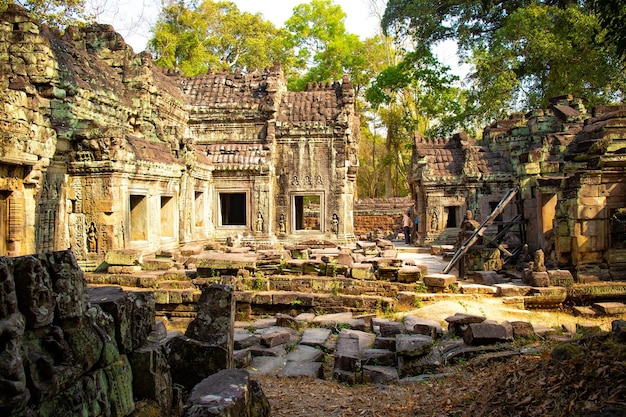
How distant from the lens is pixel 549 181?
11.6 m

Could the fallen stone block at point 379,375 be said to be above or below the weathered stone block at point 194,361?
below

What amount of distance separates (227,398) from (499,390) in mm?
2587

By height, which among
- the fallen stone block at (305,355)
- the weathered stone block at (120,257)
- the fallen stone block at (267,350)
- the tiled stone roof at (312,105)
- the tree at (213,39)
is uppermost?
the tree at (213,39)

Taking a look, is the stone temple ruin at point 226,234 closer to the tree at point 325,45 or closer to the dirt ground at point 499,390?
the dirt ground at point 499,390

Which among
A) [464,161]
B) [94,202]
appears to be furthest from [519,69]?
[94,202]

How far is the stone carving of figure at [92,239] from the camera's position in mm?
10539

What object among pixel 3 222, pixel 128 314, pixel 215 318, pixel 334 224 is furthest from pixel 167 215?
pixel 128 314

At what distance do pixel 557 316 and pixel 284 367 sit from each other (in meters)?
5.69

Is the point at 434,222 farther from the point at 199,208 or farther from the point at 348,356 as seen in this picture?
the point at 348,356

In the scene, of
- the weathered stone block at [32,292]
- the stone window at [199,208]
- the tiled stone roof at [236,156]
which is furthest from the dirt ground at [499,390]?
the tiled stone roof at [236,156]

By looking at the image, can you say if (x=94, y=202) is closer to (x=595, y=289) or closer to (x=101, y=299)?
(x=101, y=299)

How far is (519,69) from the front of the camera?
24469 mm

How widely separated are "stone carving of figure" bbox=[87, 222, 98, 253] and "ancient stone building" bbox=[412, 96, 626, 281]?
1001cm

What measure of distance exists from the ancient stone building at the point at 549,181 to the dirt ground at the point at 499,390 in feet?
15.8
